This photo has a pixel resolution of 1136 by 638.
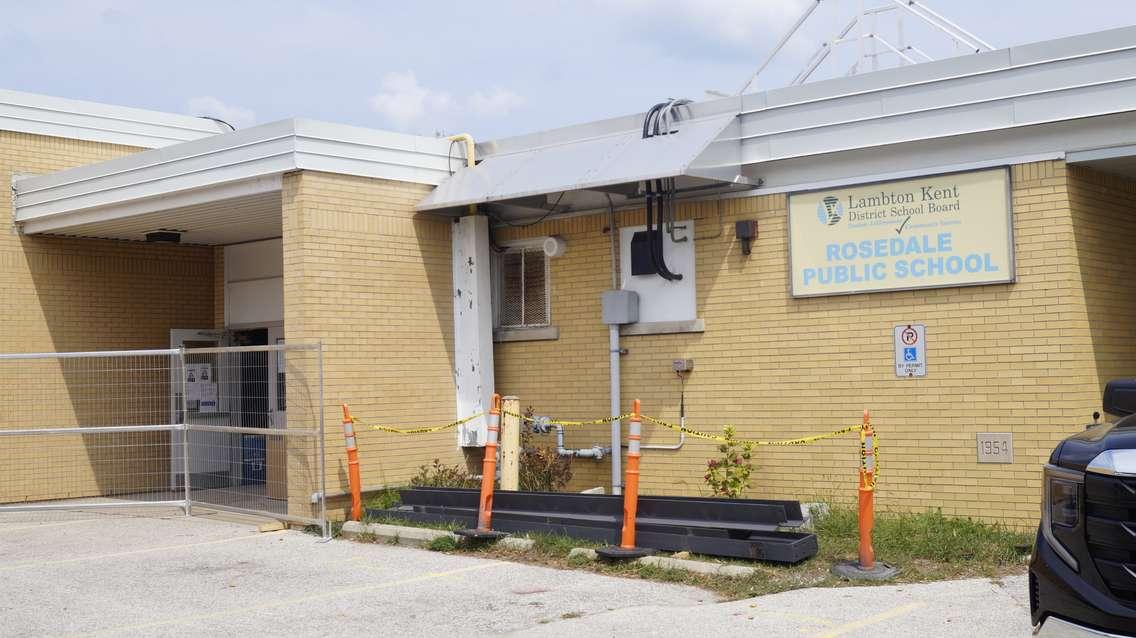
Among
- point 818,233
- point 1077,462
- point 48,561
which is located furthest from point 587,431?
point 1077,462

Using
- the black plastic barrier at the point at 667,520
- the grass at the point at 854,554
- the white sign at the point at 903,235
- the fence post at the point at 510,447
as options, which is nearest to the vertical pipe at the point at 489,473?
the black plastic barrier at the point at 667,520

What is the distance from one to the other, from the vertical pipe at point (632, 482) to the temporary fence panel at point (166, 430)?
3.73 m

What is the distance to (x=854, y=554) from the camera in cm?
973

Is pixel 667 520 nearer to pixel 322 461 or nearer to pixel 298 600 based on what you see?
pixel 298 600

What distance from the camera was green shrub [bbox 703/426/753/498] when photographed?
1211 centimetres

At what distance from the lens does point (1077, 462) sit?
16.9 ft

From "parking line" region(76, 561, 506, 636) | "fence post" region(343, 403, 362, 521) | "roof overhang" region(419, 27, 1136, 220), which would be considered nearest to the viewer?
"parking line" region(76, 561, 506, 636)

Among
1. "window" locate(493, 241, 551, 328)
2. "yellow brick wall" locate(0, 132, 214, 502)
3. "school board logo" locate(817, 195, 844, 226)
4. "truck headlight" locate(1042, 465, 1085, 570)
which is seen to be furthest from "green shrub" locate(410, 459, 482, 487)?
"truck headlight" locate(1042, 465, 1085, 570)

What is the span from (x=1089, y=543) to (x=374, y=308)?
31.4ft

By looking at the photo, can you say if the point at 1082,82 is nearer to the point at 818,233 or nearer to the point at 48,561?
the point at 818,233

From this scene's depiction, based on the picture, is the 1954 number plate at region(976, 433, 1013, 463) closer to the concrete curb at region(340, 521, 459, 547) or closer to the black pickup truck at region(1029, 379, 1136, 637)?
the concrete curb at region(340, 521, 459, 547)

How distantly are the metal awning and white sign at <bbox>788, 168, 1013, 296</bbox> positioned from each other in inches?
39.2

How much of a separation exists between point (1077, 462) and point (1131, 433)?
0.26m

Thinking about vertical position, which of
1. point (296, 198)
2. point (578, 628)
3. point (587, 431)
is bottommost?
point (578, 628)
